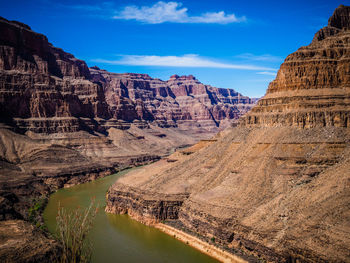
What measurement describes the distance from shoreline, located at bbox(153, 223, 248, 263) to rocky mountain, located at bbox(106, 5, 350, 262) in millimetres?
1004

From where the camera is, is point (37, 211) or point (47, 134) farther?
point (47, 134)

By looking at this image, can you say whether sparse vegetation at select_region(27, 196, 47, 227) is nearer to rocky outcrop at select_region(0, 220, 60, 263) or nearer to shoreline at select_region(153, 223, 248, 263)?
rocky outcrop at select_region(0, 220, 60, 263)

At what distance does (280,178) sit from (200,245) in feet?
45.7

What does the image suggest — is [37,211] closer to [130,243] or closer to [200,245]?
[130,243]

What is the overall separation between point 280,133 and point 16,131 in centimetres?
8539

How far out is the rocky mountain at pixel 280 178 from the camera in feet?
102

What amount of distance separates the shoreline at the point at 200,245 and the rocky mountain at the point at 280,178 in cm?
100

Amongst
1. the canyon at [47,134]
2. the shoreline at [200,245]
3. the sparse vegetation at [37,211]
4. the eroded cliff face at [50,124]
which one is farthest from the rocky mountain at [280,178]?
the eroded cliff face at [50,124]

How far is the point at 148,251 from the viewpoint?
4031 centimetres

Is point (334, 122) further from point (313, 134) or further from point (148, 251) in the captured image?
point (148, 251)

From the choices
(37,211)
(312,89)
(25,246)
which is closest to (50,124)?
(37,211)

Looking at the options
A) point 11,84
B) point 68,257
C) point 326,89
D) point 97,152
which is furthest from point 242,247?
point 11,84

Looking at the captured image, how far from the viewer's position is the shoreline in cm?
3547

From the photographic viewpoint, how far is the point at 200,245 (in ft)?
129
